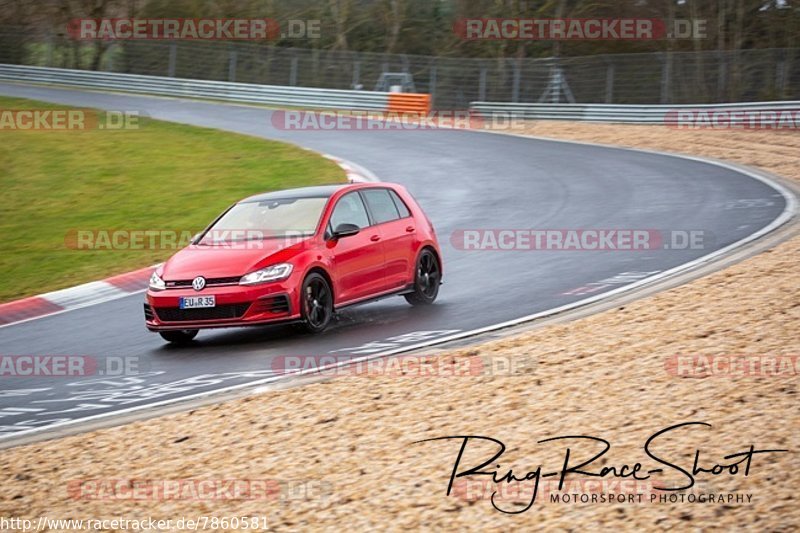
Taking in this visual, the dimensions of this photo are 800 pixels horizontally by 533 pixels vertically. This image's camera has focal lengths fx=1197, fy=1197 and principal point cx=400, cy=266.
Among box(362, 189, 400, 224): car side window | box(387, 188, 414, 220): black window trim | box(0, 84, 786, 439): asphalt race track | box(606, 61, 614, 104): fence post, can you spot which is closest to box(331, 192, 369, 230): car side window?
box(362, 189, 400, 224): car side window

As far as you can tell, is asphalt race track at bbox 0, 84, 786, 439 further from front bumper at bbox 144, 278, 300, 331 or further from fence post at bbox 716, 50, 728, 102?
fence post at bbox 716, 50, 728, 102

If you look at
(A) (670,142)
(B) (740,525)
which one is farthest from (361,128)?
(B) (740,525)

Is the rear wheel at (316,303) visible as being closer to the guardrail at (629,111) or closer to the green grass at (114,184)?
the green grass at (114,184)

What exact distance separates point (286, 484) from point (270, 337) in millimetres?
5218

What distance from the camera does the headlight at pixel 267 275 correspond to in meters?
11.5

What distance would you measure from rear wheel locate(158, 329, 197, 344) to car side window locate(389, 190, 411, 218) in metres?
2.78

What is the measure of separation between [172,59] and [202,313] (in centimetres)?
4400

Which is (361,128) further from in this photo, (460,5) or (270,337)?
(270,337)

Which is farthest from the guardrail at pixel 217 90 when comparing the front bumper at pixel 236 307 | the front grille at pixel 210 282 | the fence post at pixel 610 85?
the front bumper at pixel 236 307

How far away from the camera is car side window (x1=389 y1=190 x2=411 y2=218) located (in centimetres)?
1356

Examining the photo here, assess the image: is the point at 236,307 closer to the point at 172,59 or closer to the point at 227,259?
the point at 227,259

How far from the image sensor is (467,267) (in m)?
15.7

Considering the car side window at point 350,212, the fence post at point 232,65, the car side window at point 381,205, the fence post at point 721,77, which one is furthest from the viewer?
the fence post at point 232,65

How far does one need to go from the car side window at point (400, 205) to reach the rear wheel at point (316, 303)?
1.83 m
